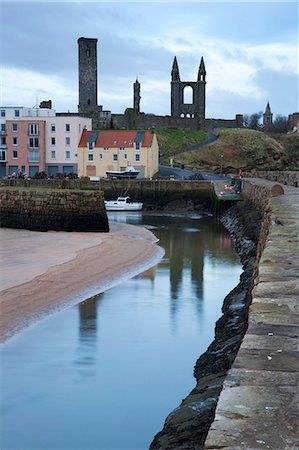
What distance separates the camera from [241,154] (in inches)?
2835

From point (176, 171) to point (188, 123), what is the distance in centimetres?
2467

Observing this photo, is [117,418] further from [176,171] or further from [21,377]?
[176,171]

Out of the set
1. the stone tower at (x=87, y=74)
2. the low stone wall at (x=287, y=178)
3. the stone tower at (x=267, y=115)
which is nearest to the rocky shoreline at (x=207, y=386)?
the low stone wall at (x=287, y=178)

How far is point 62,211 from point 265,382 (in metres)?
21.3

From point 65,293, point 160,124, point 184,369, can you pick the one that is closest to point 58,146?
point 160,124

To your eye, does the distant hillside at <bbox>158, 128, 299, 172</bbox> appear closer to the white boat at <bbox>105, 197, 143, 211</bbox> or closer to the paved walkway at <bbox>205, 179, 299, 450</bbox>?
→ the white boat at <bbox>105, 197, 143, 211</bbox>

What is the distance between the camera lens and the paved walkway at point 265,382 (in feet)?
9.83

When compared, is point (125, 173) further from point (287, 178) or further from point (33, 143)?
point (287, 178)

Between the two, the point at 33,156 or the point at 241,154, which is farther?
the point at 241,154

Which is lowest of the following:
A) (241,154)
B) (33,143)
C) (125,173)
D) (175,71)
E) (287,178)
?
(287,178)

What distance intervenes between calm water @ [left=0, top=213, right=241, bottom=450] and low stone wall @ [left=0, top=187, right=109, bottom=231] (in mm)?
10440

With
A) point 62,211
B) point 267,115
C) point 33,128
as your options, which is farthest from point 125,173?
point 267,115

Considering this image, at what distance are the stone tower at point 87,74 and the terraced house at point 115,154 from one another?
1872cm

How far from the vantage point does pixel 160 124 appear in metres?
76.0
